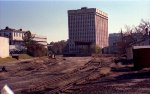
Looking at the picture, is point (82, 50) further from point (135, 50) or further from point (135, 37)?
point (135, 50)

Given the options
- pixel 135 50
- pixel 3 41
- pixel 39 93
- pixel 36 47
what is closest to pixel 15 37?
pixel 36 47

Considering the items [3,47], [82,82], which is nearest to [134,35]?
[3,47]

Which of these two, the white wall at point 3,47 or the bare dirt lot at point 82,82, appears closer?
the bare dirt lot at point 82,82

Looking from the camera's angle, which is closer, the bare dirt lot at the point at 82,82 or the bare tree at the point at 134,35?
the bare dirt lot at the point at 82,82

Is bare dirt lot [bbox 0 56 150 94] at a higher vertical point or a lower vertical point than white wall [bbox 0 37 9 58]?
lower

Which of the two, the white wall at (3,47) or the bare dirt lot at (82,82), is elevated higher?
the white wall at (3,47)

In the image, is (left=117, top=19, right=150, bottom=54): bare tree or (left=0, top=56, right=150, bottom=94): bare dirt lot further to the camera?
(left=117, top=19, right=150, bottom=54): bare tree

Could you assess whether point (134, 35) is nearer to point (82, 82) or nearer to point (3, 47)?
point (3, 47)

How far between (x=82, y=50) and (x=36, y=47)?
4795cm

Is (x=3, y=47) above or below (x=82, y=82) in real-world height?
above

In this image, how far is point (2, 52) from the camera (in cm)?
6788

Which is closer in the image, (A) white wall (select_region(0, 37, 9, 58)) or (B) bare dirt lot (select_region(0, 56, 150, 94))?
(B) bare dirt lot (select_region(0, 56, 150, 94))

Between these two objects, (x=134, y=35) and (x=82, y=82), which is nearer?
(x=82, y=82)

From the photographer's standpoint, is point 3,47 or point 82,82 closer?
point 82,82
